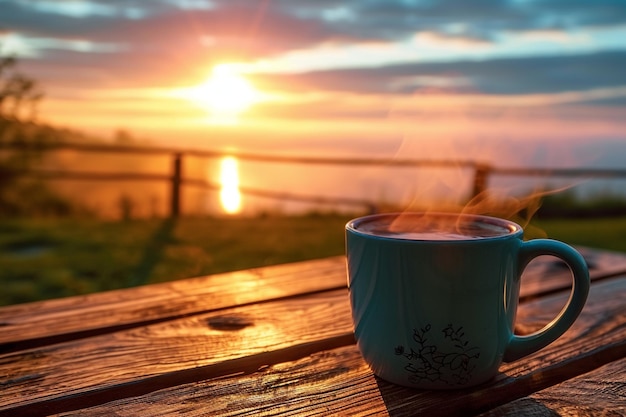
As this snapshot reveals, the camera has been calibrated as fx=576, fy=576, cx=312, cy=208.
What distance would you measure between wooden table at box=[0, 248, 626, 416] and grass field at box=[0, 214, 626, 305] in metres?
1.76

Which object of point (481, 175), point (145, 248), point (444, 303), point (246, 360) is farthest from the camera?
point (481, 175)

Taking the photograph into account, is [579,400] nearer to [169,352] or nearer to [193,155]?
[169,352]

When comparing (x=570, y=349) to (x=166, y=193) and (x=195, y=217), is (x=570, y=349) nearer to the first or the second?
(x=195, y=217)

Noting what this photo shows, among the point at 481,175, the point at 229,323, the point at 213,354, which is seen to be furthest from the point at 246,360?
the point at 481,175

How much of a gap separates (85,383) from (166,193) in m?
5.39

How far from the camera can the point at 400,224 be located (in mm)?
849

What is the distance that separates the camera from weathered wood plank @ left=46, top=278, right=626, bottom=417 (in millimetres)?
651

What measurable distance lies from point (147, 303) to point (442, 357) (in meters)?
0.58

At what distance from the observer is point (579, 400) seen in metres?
0.70

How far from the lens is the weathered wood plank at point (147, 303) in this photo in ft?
2.95

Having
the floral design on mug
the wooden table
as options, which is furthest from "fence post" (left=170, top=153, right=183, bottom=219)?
the floral design on mug

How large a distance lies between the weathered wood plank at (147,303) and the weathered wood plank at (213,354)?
41 mm

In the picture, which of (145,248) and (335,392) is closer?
(335,392)

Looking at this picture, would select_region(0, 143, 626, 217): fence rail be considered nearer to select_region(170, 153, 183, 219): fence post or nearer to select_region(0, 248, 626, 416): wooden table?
select_region(170, 153, 183, 219): fence post
